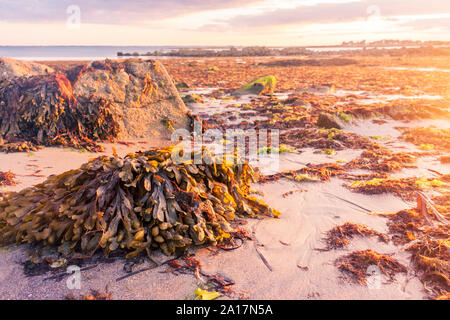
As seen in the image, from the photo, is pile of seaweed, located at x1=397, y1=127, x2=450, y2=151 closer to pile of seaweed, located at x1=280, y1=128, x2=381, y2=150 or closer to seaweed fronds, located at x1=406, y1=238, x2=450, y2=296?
pile of seaweed, located at x1=280, y1=128, x2=381, y2=150

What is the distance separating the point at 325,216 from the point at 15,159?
4.30m

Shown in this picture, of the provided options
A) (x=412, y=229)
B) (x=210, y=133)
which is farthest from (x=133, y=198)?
(x=210, y=133)

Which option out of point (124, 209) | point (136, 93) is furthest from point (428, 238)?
point (136, 93)

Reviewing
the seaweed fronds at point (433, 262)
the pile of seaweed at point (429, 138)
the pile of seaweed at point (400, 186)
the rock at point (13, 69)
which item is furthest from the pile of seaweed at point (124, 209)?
the rock at point (13, 69)

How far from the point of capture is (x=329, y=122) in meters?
7.44

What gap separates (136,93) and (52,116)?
171 centimetres

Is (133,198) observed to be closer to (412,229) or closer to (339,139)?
(412,229)

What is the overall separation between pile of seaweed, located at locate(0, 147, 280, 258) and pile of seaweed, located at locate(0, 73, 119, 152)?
2.55 m

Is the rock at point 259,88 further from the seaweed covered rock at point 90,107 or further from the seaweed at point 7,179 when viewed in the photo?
the seaweed at point 7,179

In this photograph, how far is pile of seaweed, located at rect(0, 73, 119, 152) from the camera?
5328 mm

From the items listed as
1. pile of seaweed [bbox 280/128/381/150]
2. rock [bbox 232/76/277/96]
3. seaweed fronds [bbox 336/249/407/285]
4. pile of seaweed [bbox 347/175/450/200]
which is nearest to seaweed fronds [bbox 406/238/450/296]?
seaweed fronds [bbox 336/249/407/285]

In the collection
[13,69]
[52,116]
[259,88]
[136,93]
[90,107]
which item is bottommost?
[52,116]

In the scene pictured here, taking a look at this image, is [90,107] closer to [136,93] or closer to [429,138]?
[136,93]

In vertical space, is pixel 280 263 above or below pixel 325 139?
below
